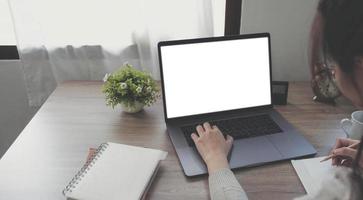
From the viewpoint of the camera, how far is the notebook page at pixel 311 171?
2.71 feet

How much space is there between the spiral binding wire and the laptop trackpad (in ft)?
1.15

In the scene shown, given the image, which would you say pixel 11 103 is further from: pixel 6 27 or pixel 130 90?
pixel 130 90

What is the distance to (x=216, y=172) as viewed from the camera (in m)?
0.82

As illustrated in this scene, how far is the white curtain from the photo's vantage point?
134 centimetres

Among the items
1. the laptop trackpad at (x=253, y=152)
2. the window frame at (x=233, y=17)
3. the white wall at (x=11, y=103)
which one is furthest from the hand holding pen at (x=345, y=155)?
the white wall at (x=11, y=103)

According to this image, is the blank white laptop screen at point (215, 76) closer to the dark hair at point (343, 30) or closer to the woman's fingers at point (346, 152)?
the woman's fingers at point (346, 152)

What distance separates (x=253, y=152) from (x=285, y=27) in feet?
2.08

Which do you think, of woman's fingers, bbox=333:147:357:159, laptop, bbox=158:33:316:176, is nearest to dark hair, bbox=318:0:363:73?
woman's fingers, bbox=333:147:357:159

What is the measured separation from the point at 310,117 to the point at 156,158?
583 millimetres

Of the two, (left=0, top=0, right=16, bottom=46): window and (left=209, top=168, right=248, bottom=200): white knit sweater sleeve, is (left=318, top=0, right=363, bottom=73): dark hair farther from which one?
(left=0, top=0, right=16, bottom=46): window

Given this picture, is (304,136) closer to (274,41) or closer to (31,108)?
(274,41)

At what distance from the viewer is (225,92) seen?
111 cm

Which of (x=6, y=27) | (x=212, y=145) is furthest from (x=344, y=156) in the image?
(x=6, y=27)

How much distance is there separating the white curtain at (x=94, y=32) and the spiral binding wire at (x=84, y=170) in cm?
61
